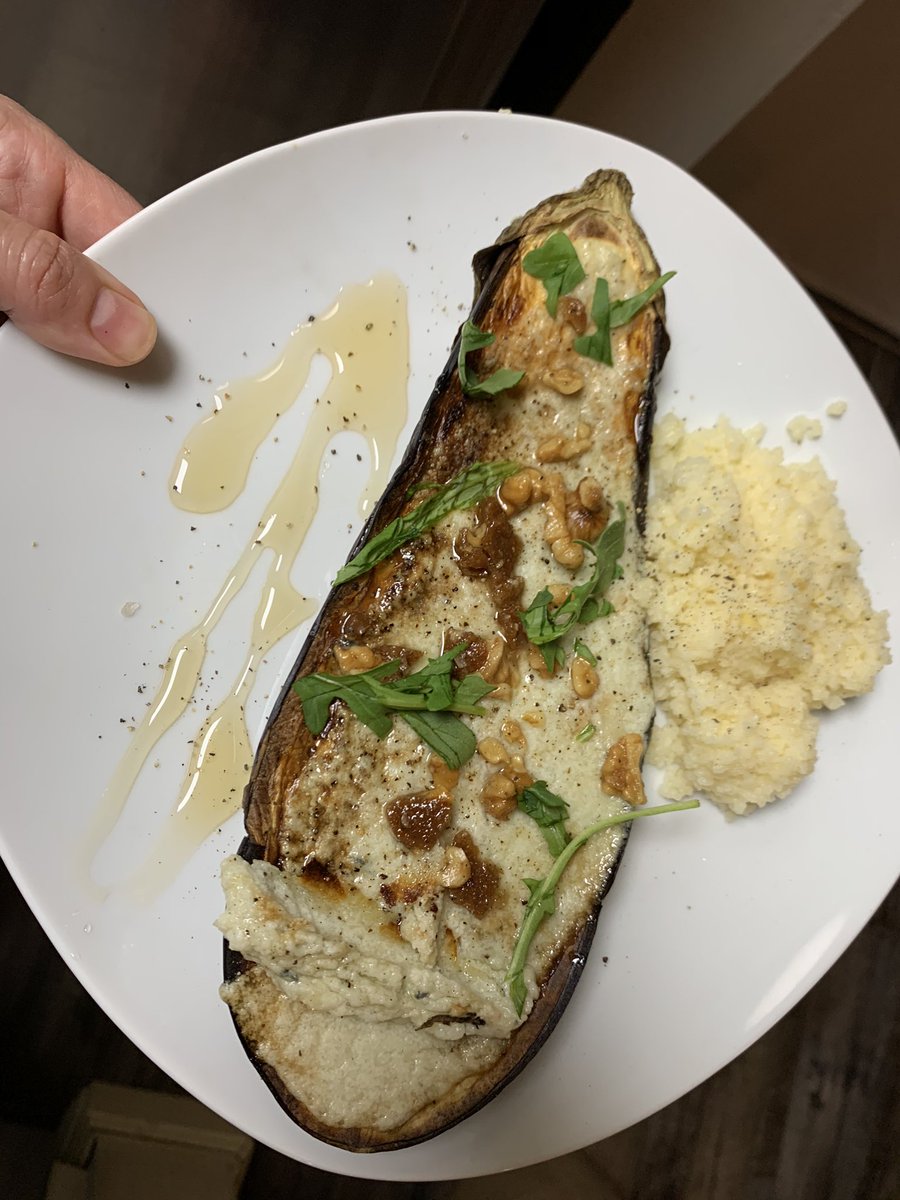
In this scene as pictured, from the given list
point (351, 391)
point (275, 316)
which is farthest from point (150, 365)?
point (351, 391)

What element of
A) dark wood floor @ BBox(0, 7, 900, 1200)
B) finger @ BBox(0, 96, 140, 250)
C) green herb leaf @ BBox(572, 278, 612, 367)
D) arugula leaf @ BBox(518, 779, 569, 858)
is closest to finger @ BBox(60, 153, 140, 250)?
finger @ BBox(0, 96, 140, 250)

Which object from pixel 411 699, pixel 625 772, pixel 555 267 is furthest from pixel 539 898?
pixel 555 267

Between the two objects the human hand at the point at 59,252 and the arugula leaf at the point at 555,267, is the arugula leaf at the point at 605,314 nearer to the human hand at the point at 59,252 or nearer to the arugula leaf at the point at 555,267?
the arugula leaf at the point at 555,267

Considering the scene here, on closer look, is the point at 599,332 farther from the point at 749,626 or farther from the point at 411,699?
the point at 411,699

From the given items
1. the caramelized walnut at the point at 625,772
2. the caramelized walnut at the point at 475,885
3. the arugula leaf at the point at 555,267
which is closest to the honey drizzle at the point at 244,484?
the arugula leaf at the point at 555,267

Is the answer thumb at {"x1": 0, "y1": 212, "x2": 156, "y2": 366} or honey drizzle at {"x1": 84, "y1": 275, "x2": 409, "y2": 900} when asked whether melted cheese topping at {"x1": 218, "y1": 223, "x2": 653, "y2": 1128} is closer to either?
honey drizzle at {"x1": 84, "y1": 275, "x2": 409, "y2": 900}
